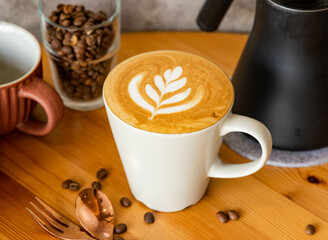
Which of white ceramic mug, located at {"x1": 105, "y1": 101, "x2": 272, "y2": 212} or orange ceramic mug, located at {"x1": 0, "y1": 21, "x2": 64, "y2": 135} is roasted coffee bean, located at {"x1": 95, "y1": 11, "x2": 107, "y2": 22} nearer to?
orange ceramic mug, located at {"x1": 0, "y1": 21, "x2": 64, "y2": 135}

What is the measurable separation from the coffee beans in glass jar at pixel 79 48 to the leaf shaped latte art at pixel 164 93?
0.16 m

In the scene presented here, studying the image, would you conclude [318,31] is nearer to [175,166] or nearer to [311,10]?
[311,10]

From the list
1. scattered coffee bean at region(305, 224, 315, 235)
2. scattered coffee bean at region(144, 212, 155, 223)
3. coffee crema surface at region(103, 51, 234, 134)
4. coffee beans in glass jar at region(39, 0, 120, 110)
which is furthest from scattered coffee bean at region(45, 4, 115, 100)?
scattered coffee bean at region(305, 224, 315, 235)

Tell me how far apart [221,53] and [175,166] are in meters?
0.36

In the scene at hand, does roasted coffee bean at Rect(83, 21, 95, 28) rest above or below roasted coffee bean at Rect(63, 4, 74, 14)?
below

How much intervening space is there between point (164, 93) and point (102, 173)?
16 cm

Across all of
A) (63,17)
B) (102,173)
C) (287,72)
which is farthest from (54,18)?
(287,72)

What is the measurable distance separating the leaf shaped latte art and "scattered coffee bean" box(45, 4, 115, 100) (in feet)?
0.51

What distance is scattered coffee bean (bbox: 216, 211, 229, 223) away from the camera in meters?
0.57

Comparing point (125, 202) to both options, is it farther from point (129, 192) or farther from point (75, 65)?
point (75, 65)

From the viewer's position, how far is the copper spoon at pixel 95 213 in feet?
Answer: 1.80

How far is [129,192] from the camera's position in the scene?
2.00 feet

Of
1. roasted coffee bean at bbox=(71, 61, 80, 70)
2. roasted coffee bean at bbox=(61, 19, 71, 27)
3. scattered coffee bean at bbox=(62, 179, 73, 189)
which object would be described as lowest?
scattered coffee bean at bbox=(62, 179, 73, 189)

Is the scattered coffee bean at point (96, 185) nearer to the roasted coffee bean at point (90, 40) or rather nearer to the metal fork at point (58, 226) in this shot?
the metal fork at point (58, 226)
